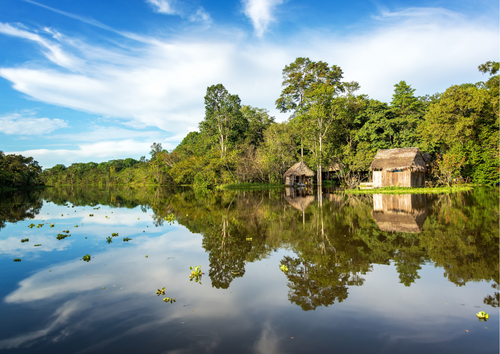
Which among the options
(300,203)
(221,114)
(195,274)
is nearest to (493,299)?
(195,274)

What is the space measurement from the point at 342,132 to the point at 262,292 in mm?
35811

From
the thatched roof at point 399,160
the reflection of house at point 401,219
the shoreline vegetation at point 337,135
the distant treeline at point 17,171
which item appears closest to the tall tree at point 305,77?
the shoreline vegetation at point 337,135

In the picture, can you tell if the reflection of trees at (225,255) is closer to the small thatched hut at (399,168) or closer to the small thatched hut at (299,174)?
the small thatched hut at (399,168)

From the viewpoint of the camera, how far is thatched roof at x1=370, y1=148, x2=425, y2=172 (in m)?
24.8

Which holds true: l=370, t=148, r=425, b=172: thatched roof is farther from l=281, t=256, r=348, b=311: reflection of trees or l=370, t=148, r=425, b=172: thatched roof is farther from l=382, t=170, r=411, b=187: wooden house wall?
l=281, t=256, r=348, b=311: reflection of trees

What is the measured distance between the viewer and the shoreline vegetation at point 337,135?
2470 centimetres

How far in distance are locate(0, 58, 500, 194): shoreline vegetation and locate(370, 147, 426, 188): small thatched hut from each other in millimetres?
1880

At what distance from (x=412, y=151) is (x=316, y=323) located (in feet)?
88.4

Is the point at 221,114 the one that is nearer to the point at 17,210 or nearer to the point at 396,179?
the point at 396,179

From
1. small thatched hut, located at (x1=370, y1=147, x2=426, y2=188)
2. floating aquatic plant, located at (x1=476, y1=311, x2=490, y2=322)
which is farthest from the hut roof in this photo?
floating aquatic plant, located at (x1=476, y1=311, x2=490, y2=322)

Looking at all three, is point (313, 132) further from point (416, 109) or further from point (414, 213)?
point (414, 213)

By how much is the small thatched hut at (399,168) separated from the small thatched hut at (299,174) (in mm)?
10160

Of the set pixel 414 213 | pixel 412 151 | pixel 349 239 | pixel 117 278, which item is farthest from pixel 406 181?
pixel 117 278

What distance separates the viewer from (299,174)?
35.8 meters
